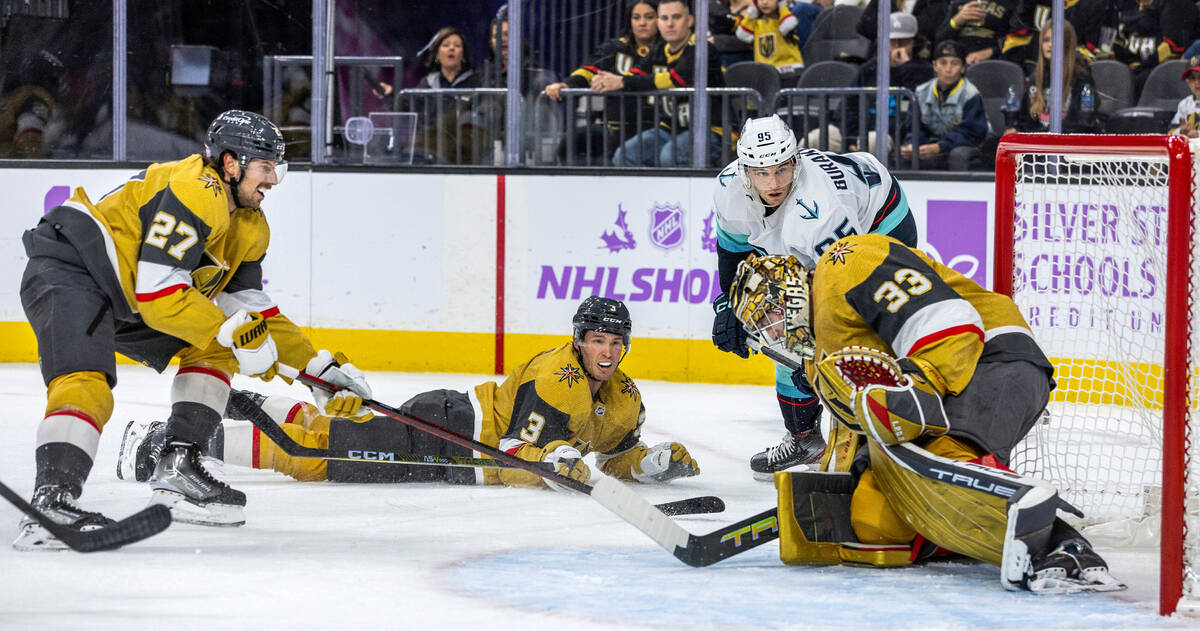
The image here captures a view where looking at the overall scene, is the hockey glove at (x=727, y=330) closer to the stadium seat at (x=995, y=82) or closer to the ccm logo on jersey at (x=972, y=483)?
the ccm logo on jersey at (x=972, y=483)

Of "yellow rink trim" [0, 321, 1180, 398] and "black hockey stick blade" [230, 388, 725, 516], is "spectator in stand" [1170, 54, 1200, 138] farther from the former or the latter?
"black hockey stick blade" [230, 388, 725, 516]

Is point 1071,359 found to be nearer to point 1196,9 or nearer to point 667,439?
point 667,439

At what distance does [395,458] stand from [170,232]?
814mm

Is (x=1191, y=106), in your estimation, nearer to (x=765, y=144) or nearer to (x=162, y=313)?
(x=765, y=144)

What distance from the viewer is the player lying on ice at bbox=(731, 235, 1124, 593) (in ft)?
8.33

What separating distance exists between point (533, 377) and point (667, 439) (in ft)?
3.61

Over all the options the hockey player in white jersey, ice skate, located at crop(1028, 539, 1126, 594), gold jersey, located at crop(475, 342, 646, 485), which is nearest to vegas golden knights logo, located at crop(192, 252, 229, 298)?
gold jersey, located at crop(475, 342, 646, 485)

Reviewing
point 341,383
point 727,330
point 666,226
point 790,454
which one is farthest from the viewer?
point 666,226

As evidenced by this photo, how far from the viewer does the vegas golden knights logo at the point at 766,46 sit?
612 centimetres

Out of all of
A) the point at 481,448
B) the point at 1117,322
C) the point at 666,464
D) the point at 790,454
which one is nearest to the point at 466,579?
the point at 481,448

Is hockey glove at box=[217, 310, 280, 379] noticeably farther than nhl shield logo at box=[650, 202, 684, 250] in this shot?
No

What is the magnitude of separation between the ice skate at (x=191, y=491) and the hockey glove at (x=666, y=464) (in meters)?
1.09

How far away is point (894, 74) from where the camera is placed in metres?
5.91

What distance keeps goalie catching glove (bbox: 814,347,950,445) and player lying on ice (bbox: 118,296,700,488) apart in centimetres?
105
